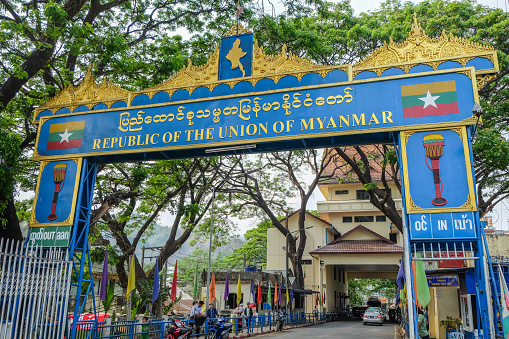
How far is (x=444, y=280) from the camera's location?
1109cm

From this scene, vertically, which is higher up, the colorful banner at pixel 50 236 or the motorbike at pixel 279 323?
the colorful banner at pixel 50 236

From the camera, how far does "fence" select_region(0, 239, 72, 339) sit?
7.17 metres

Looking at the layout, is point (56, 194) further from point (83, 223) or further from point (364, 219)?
point (364, 219)

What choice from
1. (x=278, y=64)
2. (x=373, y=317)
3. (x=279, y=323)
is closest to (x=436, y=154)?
(x=278, y=64)

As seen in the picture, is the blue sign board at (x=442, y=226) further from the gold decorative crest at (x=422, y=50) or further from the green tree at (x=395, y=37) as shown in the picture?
the green tree at (x=395, y=37)

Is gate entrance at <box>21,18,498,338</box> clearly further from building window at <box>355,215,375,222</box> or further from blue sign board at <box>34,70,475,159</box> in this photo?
building window at <box>355,215,375,222</box>

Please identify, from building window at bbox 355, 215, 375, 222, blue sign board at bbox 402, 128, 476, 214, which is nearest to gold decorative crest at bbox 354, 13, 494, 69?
blue sign board at bbox 402, 128, 476, 214

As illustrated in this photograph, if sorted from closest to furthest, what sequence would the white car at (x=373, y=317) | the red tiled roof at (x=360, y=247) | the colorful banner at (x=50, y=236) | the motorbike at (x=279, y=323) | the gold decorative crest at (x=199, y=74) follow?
the colorful banner at (x=50, y=236) → the gold decorative crest at (x=199, y=74) → the motorbike at (x=279, y=323) → the white car at (x=373, y=317) → the red tiled roof at (x=360, y=247)

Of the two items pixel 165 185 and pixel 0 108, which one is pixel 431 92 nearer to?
pixel 0 108

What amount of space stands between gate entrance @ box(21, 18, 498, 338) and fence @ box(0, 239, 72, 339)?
61 cm

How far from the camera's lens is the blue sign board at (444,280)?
10922 mm

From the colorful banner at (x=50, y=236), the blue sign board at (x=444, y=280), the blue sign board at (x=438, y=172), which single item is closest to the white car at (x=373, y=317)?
the blue sign board at (x=444, y=280)

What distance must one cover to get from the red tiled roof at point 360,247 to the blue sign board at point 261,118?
23650mm

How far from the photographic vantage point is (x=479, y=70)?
859 centimetres
